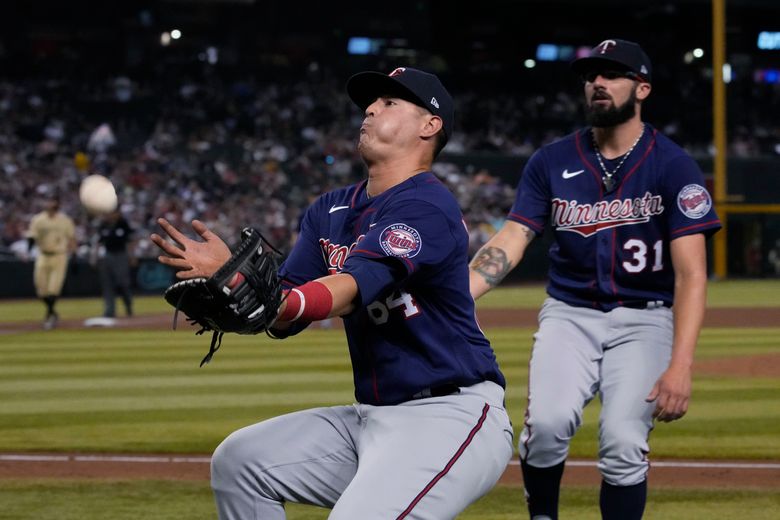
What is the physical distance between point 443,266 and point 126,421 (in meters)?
6.13

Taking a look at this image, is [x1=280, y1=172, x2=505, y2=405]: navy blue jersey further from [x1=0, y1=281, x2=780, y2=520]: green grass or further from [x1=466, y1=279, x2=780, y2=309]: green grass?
[x1=466, y1=279, x2=780, y2=309]: green grass

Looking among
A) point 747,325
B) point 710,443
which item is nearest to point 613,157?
point 710,443

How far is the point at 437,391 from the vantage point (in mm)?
3842

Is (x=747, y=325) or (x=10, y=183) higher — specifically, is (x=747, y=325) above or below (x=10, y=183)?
below

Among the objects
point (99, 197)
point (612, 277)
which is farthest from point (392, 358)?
point (99, 197)

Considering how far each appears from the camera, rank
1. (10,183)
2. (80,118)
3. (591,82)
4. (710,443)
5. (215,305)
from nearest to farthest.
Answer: (215,305) < (591,82) < (710,443) < (10,183) < (80,118)

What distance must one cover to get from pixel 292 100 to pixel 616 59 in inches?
1285

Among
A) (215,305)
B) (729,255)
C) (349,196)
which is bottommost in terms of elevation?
(729,255)

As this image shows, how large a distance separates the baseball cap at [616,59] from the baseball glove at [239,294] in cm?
232

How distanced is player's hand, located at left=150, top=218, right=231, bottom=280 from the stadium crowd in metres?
23.9

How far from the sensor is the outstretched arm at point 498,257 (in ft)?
17.0

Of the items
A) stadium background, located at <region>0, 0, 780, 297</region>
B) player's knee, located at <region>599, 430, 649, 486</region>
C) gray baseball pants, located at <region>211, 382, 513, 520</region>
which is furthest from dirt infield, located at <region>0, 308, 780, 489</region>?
stadium background, located at <region>0, 0, 780, 297</region>

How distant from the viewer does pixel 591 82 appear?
210 inches

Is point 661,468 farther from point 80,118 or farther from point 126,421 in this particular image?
point 80,118
